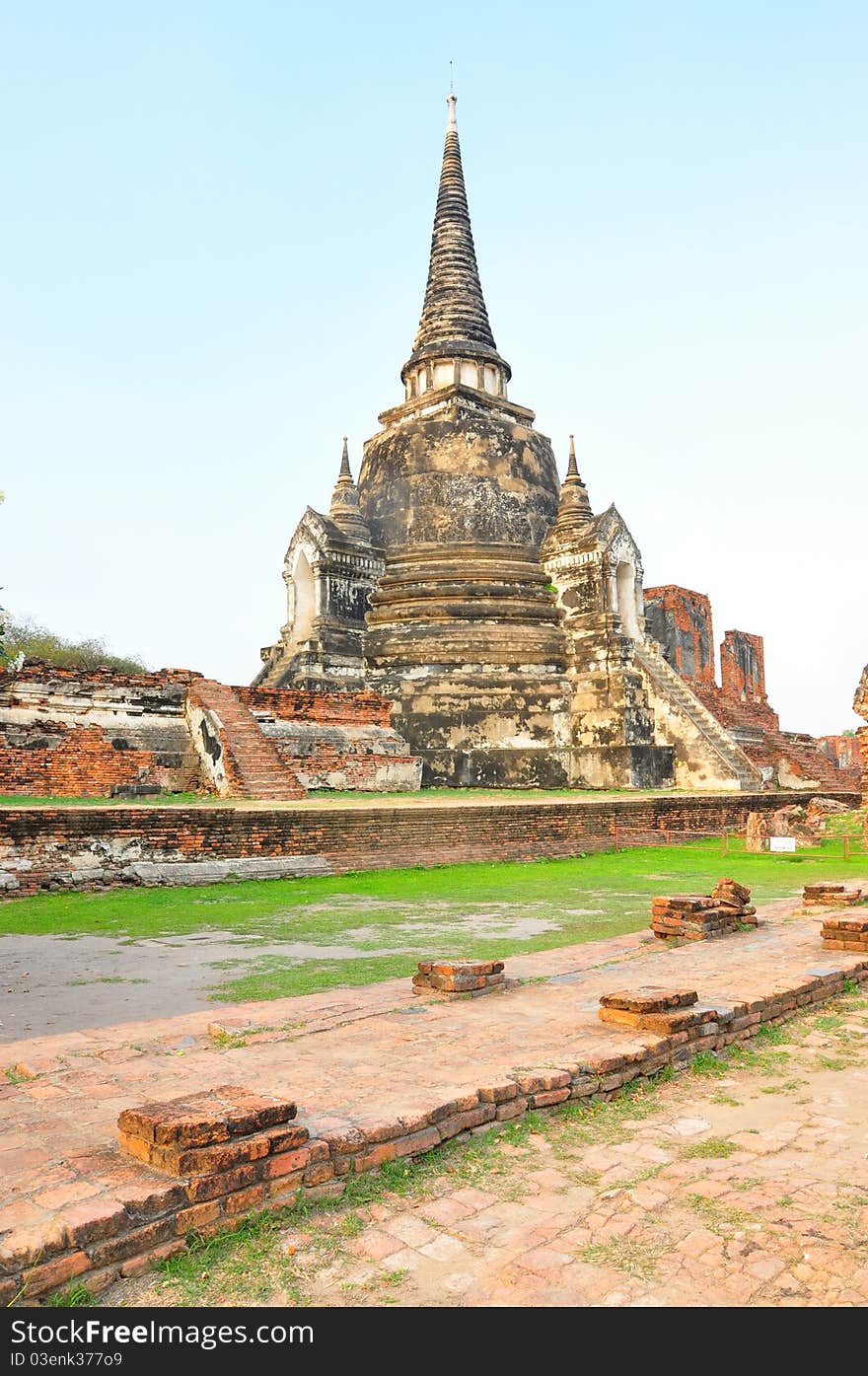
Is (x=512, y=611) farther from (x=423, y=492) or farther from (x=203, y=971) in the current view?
(x=203, y=971)

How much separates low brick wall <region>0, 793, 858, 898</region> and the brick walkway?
468cm

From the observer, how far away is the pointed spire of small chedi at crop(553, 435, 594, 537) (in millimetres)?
20734

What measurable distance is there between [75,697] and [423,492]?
10.4m

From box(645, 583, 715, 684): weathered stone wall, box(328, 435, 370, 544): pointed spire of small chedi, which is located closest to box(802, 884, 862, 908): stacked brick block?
box(328, 435, 370, 544): pointed spire of small chedi

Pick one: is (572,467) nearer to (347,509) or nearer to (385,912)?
(347,509)

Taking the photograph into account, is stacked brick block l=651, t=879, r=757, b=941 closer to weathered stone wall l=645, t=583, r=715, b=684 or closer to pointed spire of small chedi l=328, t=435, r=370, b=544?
pointed spire of small chedi l=328, t=435, r=370, b=544

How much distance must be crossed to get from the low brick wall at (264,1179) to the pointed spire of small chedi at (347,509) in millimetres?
18203

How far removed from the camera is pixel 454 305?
24.4 metres

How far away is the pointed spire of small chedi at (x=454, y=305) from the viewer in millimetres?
23500

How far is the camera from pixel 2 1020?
4445mm

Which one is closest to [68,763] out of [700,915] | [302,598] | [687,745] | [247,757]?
[247,757]

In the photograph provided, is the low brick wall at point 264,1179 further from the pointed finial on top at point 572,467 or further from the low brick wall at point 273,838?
the pointed finial on top at point 572,467

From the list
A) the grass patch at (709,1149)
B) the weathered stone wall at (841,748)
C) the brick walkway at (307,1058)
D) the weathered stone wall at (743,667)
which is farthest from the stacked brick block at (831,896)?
the weathered stone wall at (841,748)

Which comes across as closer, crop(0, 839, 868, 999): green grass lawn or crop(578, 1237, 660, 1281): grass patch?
crop(578, 1237, 660, 1281): grass patch
